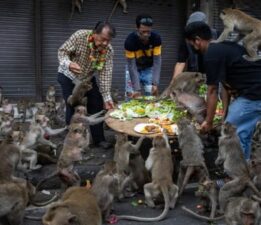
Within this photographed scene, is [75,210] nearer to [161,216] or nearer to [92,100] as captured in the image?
[161,216]

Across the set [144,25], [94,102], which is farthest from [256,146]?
[144,25]

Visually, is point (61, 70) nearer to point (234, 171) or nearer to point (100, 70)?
point (100, 70)

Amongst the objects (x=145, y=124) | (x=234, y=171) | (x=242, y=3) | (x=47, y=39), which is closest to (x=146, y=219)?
(x=234, y=171)

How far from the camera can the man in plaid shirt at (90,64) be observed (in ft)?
31.1

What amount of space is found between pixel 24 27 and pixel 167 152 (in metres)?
6.87

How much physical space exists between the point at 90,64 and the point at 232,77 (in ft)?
9.91

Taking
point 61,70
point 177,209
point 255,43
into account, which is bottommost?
point 177,209

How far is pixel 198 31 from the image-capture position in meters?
7.69

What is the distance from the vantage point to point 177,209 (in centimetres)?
779

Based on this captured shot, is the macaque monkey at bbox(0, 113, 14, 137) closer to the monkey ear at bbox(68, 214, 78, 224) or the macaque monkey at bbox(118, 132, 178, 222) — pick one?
the macaque monkey at bbox(118, 132, 178, 222)

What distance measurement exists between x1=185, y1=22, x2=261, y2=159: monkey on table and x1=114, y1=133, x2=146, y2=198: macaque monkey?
1123mm

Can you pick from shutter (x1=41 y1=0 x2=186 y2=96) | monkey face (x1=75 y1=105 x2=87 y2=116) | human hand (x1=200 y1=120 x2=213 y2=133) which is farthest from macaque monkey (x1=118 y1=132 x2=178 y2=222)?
shutter (x1=41 y1=0 x2=186 y2=96)

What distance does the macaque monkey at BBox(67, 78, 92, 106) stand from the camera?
9624 mm

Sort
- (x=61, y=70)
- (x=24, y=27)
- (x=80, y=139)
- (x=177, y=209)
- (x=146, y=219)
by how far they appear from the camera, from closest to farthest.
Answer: (x=146, y=219), (x=177, y=209), (x=80, y=139), (x=61, y=70), (x=24, y=27)
